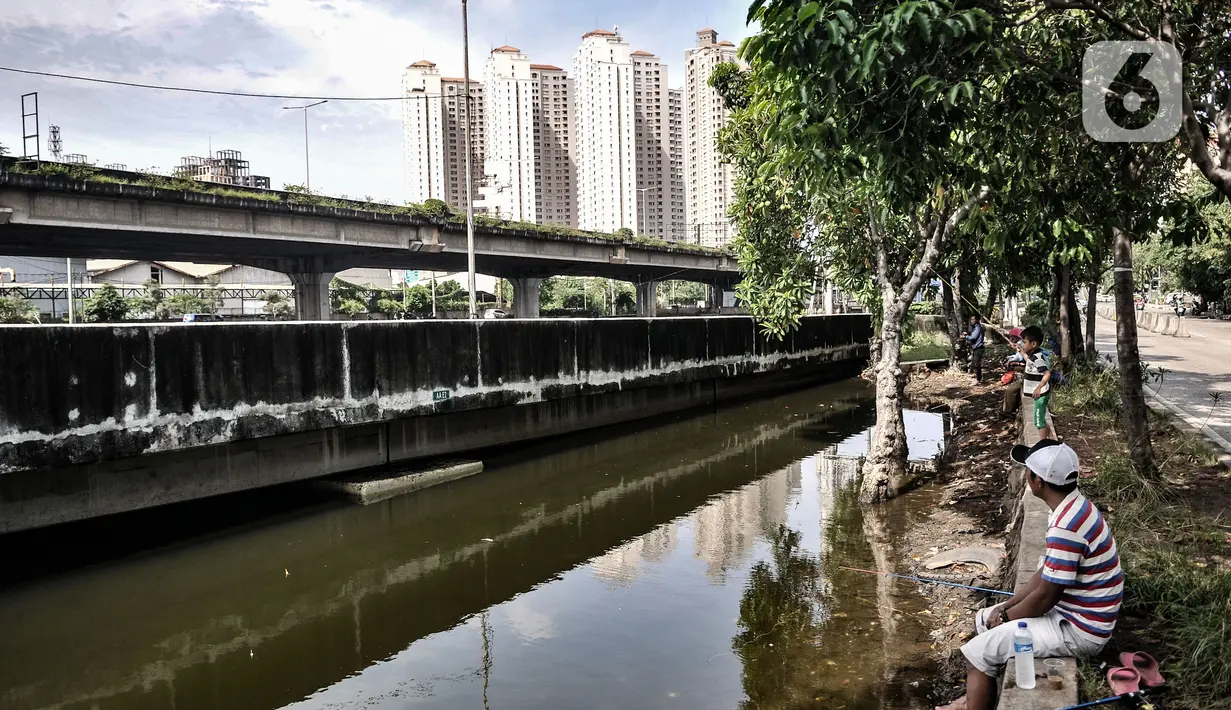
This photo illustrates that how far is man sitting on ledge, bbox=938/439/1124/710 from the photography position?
145 inches

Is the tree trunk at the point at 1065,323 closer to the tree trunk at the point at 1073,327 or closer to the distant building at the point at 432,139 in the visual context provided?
the tree trunk at the point at 1073,327

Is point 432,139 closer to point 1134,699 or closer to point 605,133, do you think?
point 605,133

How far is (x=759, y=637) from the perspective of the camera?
6.53m

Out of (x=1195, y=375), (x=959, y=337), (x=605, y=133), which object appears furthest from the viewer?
(x=605, y=133)

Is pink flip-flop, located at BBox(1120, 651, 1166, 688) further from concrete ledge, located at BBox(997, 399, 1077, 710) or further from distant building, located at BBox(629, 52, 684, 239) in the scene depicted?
distant building, located at BBox(629, 52, 684, 239)

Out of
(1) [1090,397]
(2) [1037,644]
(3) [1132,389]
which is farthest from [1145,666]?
(1) [1090,397]

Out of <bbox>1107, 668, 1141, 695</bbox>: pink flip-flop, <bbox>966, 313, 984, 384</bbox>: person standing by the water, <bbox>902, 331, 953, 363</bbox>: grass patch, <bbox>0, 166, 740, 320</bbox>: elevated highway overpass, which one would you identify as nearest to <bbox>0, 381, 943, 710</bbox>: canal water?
<bbox>1107, 668, 1141, 695</bbox>: pink flip-flop

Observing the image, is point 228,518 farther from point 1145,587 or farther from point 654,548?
point 1145,587

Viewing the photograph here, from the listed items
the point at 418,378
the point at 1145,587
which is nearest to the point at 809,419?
the point at 418,378

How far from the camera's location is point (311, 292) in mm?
39500

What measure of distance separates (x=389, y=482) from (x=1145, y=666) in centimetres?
940

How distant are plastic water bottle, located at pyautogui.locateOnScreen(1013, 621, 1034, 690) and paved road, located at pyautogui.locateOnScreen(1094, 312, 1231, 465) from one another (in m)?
5.54

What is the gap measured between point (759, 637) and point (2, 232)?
91.6 ft

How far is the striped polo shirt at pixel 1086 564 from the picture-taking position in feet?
12.0
